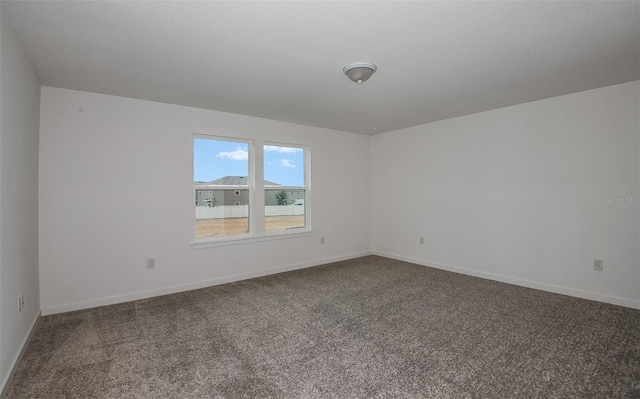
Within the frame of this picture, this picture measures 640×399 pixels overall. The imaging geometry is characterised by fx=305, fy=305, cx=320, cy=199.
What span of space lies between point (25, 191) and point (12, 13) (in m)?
1.41

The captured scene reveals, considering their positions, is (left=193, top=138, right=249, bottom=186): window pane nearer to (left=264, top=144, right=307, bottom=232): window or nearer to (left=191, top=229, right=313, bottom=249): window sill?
(left=264, top=144, right=307, bottom=232): window

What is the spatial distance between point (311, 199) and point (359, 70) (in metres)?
2.82

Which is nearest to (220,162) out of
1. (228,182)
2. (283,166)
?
(228,182)

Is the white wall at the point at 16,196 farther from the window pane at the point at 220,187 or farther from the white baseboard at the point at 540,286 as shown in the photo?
the white baseboard at the point at 540,286

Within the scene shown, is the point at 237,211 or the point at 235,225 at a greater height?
the point at 237,211

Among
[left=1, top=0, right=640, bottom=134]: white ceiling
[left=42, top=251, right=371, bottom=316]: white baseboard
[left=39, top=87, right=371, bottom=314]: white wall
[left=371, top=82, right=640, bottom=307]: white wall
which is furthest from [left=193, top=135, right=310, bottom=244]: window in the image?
[left=371, top=82, right=640, bottom=307]: white wall

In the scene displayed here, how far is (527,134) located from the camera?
13.0 ft

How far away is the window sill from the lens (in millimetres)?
4098

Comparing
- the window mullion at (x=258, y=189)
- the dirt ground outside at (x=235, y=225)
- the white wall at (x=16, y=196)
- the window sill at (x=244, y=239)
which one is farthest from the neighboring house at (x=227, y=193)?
the white wall at (x=16, y=196)

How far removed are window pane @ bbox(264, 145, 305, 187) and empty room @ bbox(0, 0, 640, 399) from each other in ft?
0.16

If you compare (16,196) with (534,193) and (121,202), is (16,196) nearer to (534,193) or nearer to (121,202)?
(121,202)

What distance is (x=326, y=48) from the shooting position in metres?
2.38

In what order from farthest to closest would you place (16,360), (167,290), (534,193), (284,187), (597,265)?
(284,187) → (534,193) → (167,290) → (597,265) → (16,360)

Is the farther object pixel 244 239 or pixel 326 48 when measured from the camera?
pixel 244 239
